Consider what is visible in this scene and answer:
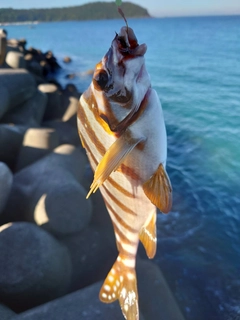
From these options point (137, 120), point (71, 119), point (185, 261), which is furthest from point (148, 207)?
point (71, 119)

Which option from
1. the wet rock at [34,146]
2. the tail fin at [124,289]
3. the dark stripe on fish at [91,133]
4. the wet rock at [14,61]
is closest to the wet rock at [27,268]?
the tail fin at [124,289]

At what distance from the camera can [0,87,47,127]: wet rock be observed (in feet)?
23.3

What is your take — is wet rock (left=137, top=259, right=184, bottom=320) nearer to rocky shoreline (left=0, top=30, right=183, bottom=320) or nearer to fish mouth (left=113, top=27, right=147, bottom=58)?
rocky shoreline (left=0, top=30, right=183, bottom=320)

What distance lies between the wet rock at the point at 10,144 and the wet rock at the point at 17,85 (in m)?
1.34

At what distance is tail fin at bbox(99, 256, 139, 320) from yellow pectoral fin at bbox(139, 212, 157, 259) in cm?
30

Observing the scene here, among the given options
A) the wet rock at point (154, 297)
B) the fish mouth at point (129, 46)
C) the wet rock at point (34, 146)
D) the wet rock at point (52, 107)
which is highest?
the fish mouth at point (129, 46)

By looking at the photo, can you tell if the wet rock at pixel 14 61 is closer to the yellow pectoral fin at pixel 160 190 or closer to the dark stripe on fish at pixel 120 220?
the dark stripe on fish at pixel 120 220

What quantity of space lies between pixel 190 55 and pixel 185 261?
20.2 m

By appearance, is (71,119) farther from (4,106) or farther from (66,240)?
(66,240)

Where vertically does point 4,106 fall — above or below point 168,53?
above

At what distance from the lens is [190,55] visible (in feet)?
75.7

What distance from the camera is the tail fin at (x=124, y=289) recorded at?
203cm

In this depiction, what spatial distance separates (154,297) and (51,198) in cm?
175

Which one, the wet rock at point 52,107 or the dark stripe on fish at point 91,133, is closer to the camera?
the dark stripe on fish at point 91,133
